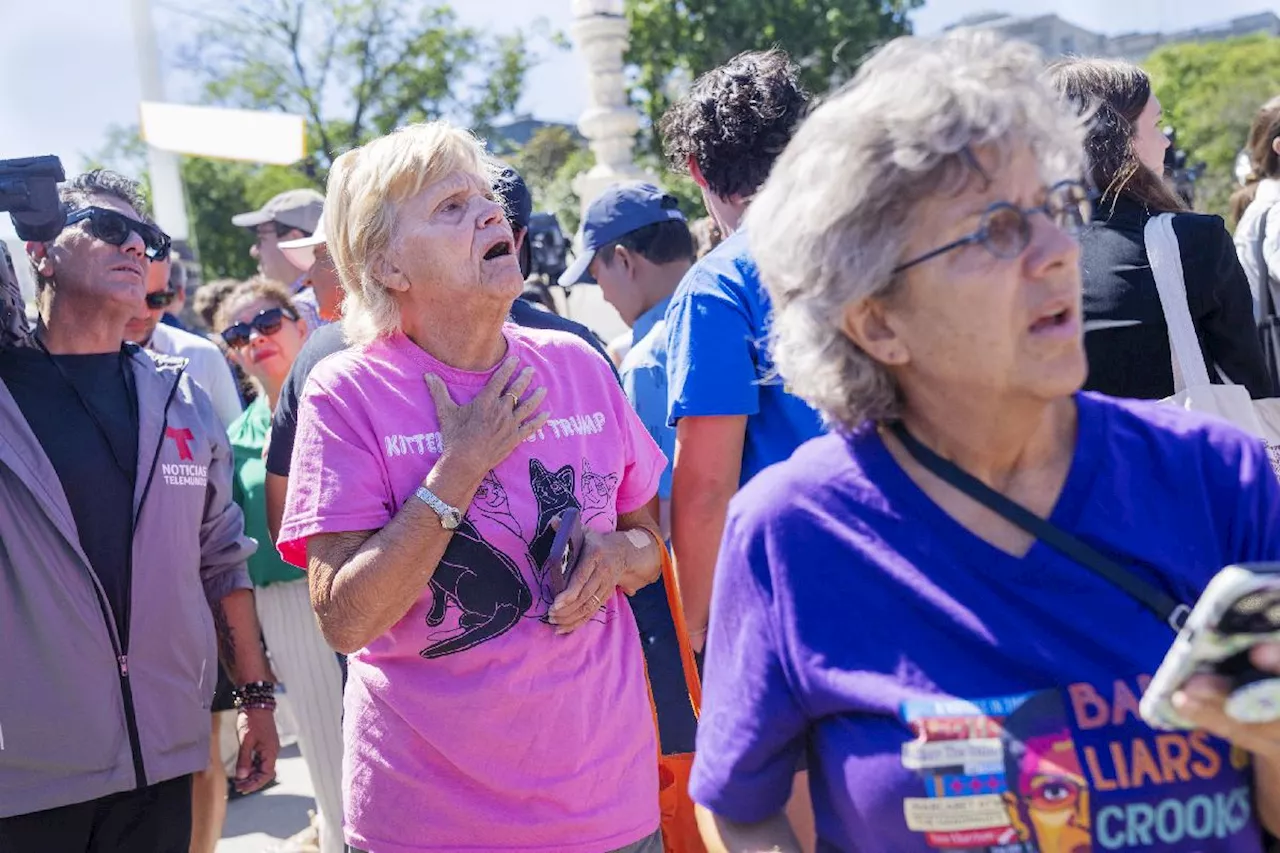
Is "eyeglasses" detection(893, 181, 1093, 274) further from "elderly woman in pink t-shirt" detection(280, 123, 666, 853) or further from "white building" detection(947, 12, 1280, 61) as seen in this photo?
"white building" detection(947, 12, 1280, 61)

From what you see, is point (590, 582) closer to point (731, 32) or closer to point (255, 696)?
point (255, 696)

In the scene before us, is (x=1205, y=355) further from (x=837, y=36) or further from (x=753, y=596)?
(x=837, y=36)

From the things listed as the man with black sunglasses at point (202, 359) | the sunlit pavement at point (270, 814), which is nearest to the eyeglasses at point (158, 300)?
the man with black sunglasses at point (202, 359)

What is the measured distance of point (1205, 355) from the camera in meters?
3.03

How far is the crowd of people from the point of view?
165 centimetres

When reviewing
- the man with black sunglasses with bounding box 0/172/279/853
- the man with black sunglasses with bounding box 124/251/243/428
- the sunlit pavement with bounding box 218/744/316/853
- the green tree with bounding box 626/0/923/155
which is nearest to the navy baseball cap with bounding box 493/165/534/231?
the man with black sunglasses with bounding box 0/172/279/853

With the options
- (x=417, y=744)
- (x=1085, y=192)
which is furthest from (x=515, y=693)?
(x=1085, y=192)

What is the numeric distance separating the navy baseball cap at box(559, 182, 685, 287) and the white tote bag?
2229mm

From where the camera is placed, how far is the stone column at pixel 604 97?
1215cm

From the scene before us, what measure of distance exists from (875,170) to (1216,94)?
4081cm

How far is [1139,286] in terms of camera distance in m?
2.94

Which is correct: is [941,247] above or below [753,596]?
above

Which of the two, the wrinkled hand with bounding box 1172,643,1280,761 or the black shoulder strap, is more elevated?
the black shoulder strap

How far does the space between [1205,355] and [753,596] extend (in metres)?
1.70
